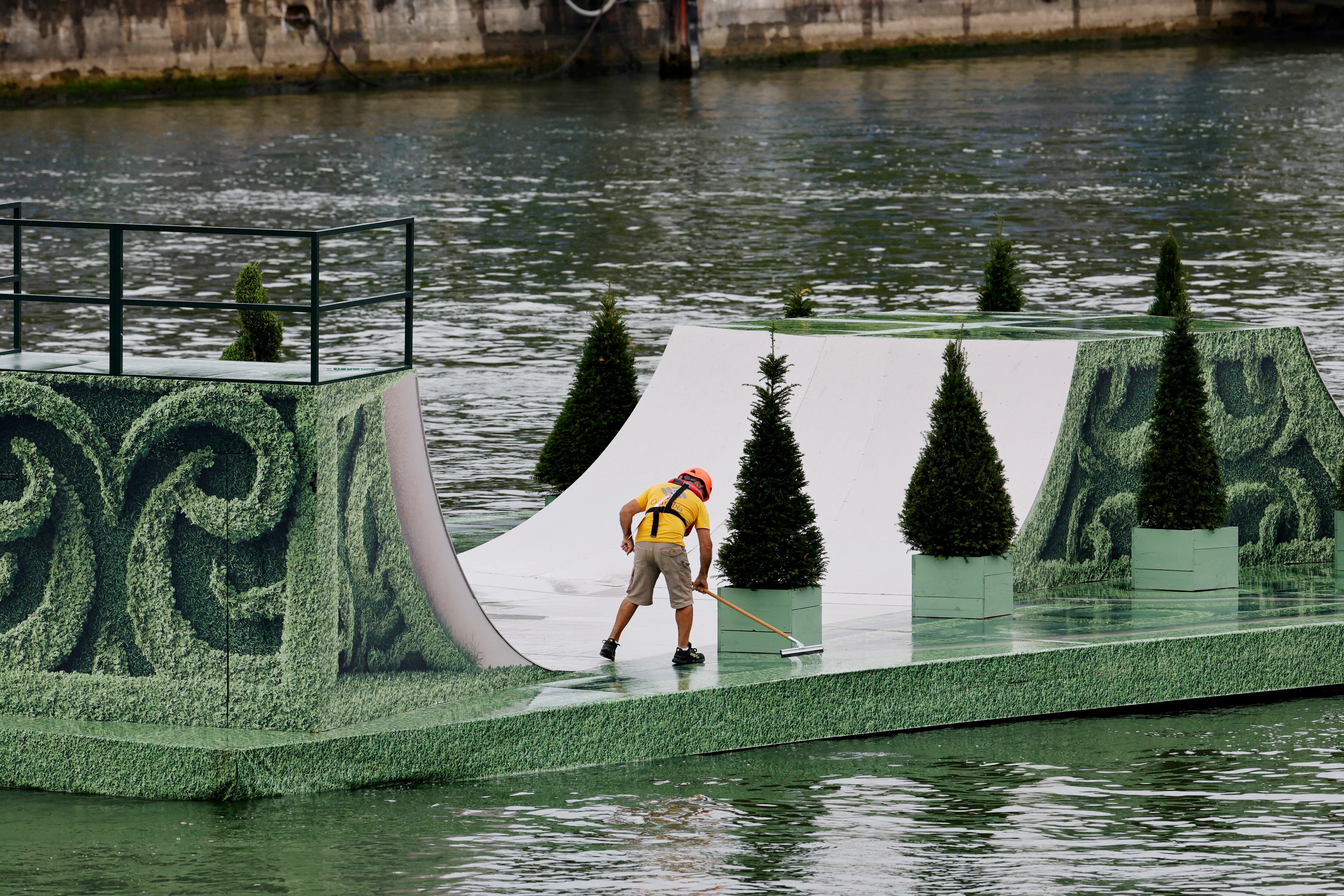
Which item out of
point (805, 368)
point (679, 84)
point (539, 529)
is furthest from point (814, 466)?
point (679, 84)

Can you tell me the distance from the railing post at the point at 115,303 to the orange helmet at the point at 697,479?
3.69 metres

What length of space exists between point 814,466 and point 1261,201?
32.0 meters

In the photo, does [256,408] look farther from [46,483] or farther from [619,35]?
[619,35]

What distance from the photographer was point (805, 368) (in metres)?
19.5

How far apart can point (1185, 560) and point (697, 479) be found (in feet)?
14.4

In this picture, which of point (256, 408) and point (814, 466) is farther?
point (814, 466)

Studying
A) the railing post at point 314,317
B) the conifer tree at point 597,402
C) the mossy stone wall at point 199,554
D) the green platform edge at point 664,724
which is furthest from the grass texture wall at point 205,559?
the conifer tree at point 597,402

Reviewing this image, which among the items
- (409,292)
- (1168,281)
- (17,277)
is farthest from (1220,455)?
(17,277)

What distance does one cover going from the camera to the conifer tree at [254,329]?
20469mm

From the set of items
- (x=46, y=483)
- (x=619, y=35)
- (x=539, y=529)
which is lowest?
(x=539, y=529)

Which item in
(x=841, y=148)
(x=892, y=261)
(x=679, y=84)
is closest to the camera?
(x=892, y=261)

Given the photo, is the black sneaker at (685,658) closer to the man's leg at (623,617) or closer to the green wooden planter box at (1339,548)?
the man's leg at (623,617)

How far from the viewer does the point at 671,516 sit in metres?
15.4

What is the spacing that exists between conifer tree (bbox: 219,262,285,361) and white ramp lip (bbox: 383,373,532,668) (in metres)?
5.58
